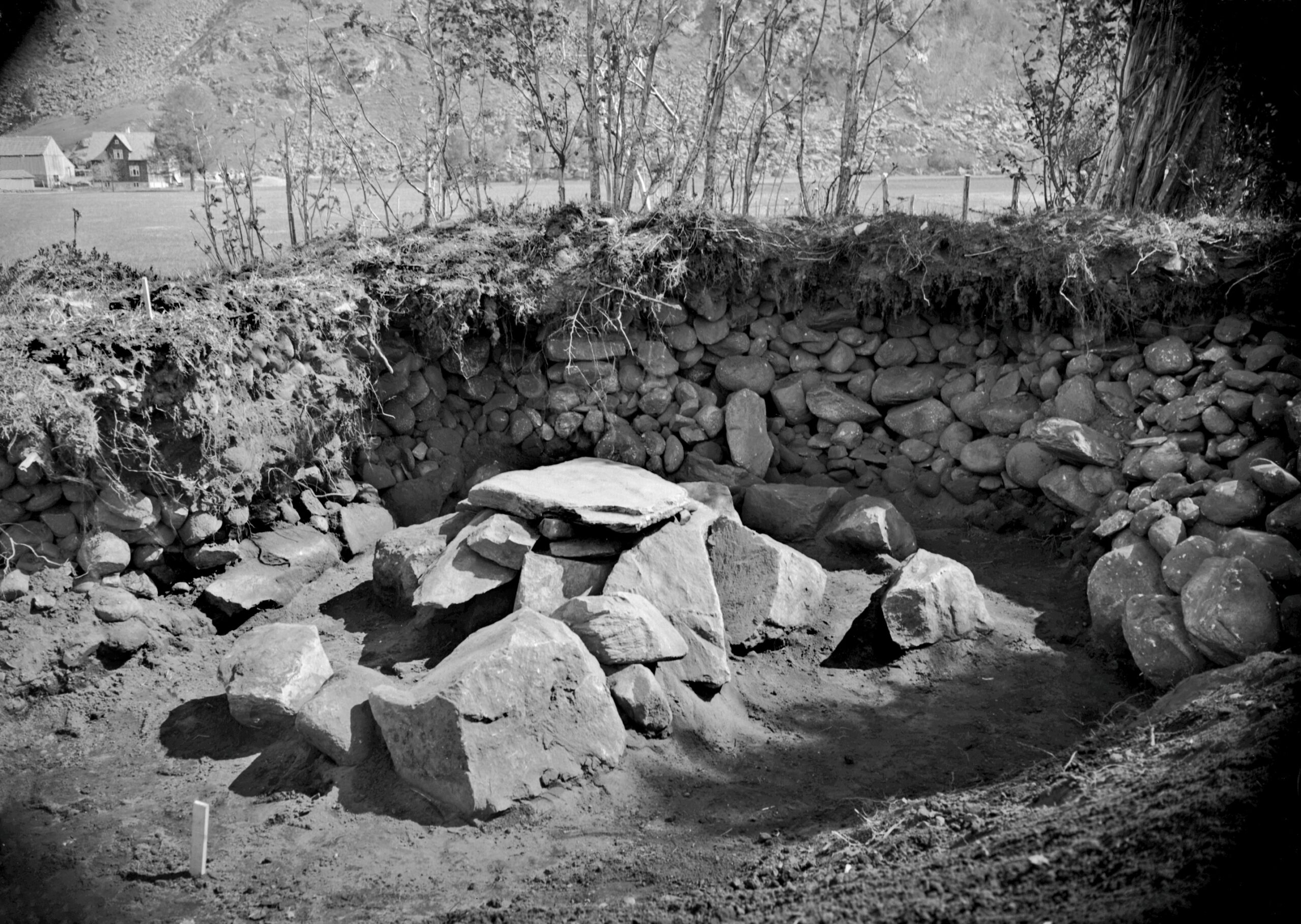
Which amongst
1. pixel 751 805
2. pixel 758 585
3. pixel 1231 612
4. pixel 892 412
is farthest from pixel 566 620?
pixel 892 412

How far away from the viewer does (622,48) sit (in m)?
8.39

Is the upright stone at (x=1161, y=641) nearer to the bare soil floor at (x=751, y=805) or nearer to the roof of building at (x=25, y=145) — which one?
the bare soil floor at (x=751, y=805)

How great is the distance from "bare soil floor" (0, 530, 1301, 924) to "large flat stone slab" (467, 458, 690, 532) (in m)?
0.83

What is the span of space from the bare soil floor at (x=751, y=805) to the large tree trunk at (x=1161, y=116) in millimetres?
4396

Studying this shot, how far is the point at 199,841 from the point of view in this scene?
3.65m

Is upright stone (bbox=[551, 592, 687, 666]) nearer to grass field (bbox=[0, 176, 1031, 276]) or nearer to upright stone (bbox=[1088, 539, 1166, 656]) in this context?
upright stone (bbox=[1088, 539, 1166, 656])

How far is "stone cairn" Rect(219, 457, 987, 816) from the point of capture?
4219mm

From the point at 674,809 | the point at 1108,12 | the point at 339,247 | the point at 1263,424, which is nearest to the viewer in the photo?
the point at 674,809

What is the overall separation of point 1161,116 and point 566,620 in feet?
22.2

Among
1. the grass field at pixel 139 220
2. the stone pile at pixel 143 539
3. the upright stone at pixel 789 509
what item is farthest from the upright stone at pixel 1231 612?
the stone pile at pixel 143 539

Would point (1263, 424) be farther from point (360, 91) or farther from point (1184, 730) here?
point (360, 91)

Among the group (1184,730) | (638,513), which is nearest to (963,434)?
(638,513)

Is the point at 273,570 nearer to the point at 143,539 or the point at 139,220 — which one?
the point at 143,539

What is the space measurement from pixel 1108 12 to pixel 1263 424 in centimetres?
506
